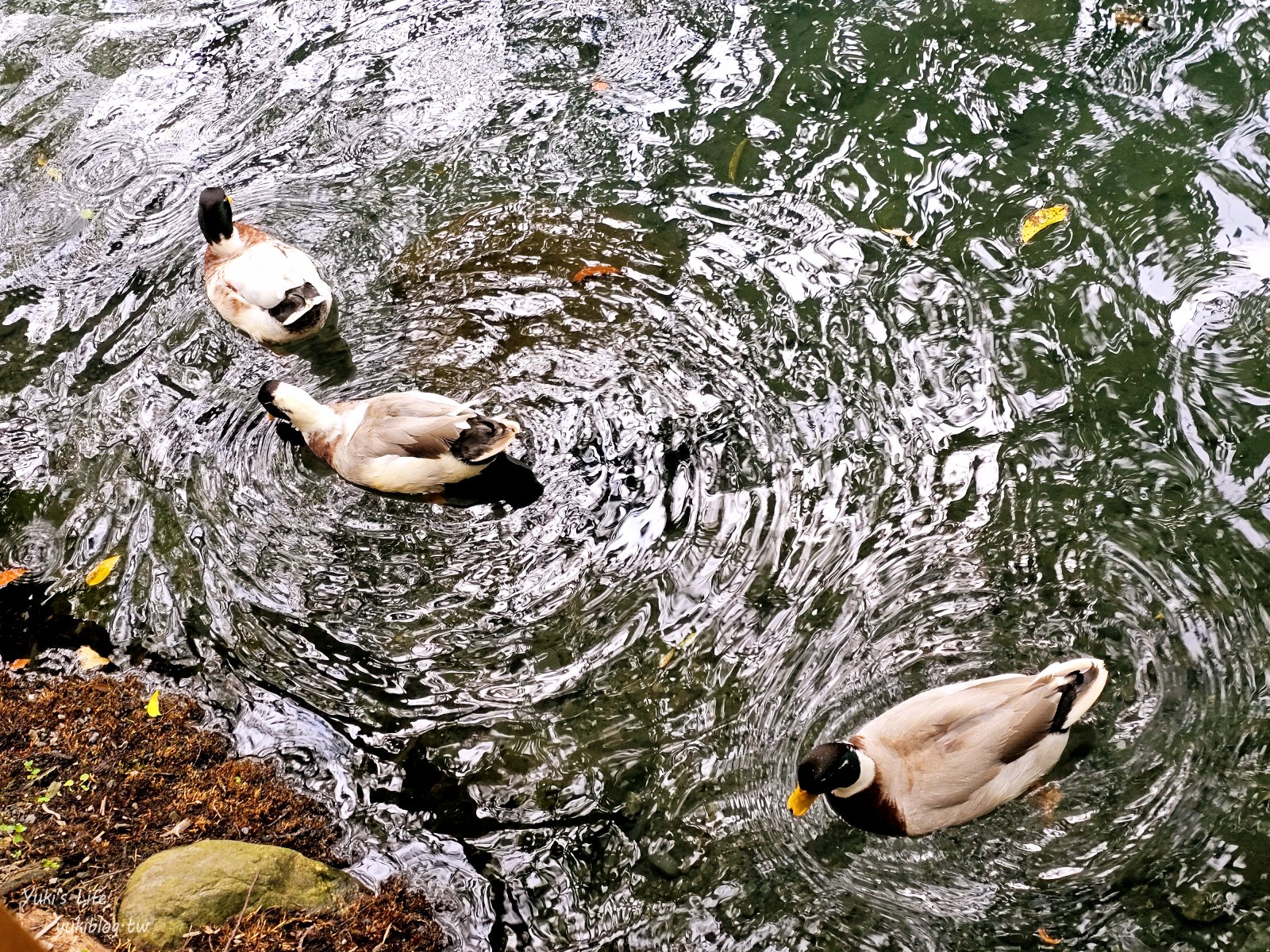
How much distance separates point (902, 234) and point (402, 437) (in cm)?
294

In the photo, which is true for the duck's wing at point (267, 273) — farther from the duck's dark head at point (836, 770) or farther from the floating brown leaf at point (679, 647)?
the duck's dark head at point (836, 770)

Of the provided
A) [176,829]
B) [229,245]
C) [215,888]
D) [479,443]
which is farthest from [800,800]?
[229,245]

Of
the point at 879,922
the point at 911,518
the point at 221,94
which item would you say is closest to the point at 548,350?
the point at 911,518

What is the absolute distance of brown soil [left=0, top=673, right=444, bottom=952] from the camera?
3.34 meters

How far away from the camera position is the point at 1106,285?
5008 millimetres

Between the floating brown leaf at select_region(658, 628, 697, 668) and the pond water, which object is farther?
the floating brown leaf at select_region(658, 628, 697, 668)

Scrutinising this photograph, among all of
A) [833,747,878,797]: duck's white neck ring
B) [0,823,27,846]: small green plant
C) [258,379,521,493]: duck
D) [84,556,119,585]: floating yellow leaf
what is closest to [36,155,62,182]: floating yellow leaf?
[258,379,521,493]: duck

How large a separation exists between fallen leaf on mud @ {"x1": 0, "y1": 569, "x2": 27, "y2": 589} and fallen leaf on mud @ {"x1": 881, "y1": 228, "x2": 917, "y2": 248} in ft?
15.8

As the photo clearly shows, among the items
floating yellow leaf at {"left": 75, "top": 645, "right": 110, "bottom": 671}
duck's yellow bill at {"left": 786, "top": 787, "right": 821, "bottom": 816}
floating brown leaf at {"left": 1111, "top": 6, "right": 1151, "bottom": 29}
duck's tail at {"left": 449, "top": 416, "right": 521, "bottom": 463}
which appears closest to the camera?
duck's yellow bill at {"left": 786, "top": 787, "right": 821, "bottom": 816}

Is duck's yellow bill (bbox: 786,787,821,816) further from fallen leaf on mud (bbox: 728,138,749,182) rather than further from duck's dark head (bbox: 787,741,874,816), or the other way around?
fallen leaf on mud (bbox: 728,138,749,182)

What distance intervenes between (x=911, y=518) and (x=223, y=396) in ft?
12.2

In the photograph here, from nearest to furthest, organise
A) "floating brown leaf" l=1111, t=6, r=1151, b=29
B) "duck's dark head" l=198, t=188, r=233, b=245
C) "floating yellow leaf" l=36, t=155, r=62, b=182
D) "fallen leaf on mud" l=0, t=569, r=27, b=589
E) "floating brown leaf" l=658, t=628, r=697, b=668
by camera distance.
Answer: "floating brown leaf" l=658, t=628, r=697, b=668 < "fallen leaf on mud" l=0, t=569, r=27, b=589 < "duck's dark head" l=198, t=188, r=233, b=245 < "floating brown leaf" l=1111, t=6, r=1151, b=29 < "floating yellow leaf" l=36, t=155, r=62, b=182

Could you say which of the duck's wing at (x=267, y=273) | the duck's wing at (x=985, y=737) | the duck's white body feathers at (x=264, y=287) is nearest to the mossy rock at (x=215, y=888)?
the duck's wing at (x=985, y=737)

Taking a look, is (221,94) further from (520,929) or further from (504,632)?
(520,929)
